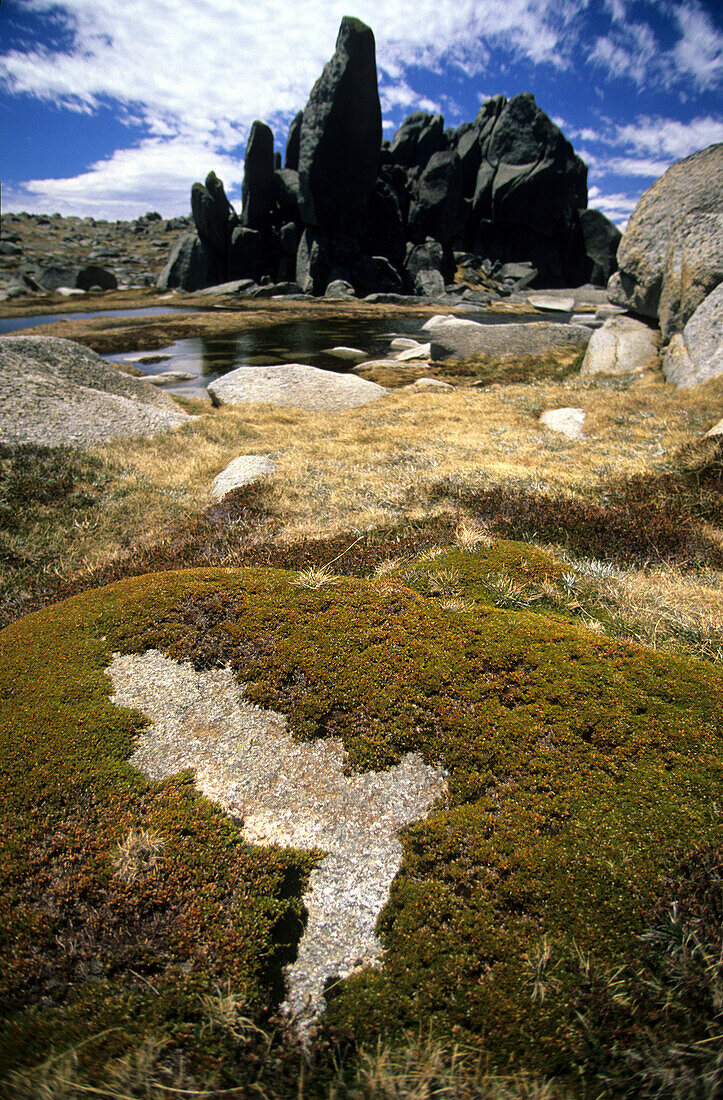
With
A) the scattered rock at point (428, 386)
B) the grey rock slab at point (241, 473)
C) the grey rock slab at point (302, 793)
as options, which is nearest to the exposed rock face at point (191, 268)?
the scattered rock at point (428, 386)

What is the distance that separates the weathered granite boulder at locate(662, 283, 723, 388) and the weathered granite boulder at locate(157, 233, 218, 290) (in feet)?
328

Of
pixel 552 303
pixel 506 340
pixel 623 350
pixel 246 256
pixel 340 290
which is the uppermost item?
pixel 246 256

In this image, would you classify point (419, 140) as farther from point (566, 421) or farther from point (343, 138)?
point (566, 421)

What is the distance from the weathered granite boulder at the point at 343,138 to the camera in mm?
85250

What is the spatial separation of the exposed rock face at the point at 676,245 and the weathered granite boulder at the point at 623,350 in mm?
861

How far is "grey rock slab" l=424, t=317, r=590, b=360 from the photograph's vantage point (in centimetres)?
3165

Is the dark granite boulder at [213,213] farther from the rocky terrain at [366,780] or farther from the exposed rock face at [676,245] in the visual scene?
the rocky terrain at [366,780]

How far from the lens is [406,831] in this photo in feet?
11.7

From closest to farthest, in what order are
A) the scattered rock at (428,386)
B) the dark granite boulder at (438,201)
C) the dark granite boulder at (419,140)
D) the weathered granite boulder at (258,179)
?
the scattered rock at (428,386) < the weathered granite boulder at (258,179) < the dark granite boulder at (438,201) < the dark granite boulder at (419,140)

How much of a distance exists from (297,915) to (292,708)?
5.43 ft

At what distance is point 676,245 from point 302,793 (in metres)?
26.7

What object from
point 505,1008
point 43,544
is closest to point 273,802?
point 505,1008

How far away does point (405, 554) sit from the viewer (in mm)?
8023

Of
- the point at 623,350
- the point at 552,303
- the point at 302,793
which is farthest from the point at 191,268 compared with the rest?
the point at 302,793
